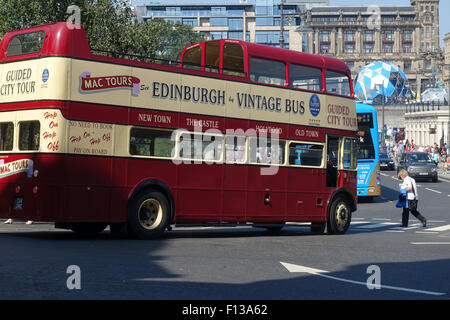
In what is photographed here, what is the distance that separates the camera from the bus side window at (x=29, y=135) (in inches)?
554

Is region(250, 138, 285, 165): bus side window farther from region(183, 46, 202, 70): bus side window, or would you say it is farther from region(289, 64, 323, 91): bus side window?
region(183, 46, 202, 70): bus side window

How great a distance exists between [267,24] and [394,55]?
42392 millimetres

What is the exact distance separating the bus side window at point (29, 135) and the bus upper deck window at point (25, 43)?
1358mm

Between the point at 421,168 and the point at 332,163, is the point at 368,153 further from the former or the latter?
the point at 421,168

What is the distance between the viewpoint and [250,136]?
17.3 metres

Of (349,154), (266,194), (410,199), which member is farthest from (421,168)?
(266,194)

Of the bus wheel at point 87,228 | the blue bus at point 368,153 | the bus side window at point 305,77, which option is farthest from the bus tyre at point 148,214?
the blue bus at point 368,153

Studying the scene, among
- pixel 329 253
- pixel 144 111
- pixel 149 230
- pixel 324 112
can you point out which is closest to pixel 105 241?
pixel 149 230

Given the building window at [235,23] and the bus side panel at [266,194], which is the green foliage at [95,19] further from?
the building window at [235,23]

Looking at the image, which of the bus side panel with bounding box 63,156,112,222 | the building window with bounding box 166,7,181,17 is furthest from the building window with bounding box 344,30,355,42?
the bus side panel with bounding box 63,156,112,222

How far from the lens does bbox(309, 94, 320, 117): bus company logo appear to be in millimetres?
18750

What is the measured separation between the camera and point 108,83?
1455cm

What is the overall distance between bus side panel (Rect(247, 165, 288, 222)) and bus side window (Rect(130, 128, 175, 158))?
247 centimetres
